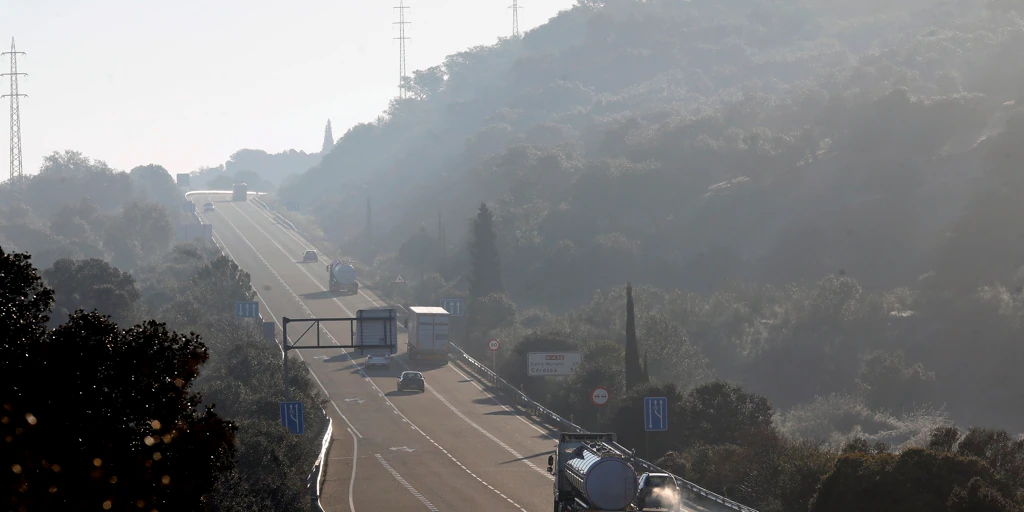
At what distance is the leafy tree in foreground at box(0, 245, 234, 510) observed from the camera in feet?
56.4

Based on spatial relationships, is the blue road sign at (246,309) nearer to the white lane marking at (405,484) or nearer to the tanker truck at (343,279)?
the tanker truck at (343,279)

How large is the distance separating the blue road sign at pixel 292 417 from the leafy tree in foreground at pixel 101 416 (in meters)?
24.2

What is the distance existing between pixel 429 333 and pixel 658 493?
46144 mm

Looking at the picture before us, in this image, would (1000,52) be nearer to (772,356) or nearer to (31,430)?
(772,356)

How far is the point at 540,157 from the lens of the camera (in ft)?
507

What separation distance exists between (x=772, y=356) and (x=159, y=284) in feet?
204

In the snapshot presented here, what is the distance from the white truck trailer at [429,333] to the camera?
259ft

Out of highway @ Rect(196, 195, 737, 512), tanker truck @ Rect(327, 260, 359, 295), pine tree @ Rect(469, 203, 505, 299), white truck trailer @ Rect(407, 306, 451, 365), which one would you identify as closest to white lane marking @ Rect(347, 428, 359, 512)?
highway @ Rect(196, 195, 737, 512)

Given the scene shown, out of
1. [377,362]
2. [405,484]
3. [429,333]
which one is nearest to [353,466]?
[405,484]

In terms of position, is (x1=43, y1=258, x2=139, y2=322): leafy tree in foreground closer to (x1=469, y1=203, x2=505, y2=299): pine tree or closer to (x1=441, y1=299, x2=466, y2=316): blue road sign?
(x1=441, y1=299, x2=466, y2=316): blue road sign

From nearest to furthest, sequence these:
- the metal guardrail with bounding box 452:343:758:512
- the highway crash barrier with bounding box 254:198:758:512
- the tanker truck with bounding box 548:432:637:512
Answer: the tanker truck with bounding box 548:432:637:512 < the metal guardrail with bounding box 452:343:758:512 < the highway crash barrier with bounding box 254:198:758:512

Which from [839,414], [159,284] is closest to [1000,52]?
[839,414]

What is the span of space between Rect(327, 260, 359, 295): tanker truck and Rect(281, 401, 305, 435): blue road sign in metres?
67.8

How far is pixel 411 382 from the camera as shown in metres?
71.4
